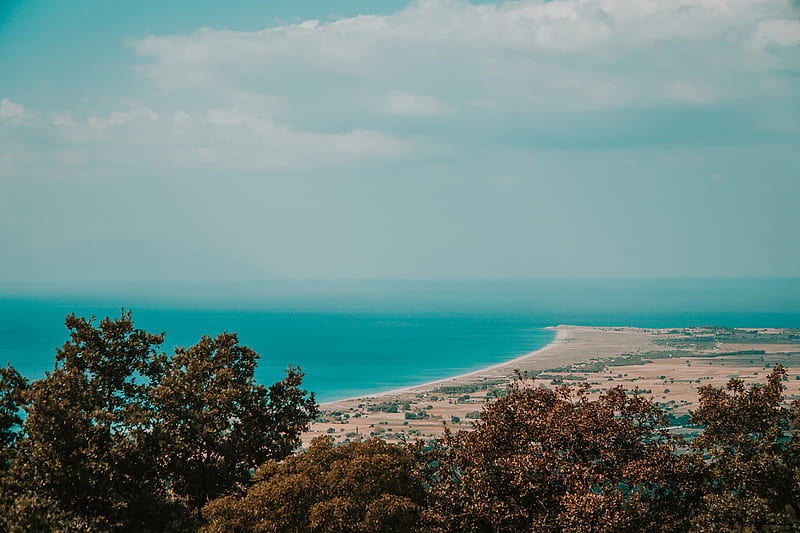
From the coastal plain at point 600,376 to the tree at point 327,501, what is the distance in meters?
34.3

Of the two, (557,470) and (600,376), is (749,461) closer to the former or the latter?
(557,470)

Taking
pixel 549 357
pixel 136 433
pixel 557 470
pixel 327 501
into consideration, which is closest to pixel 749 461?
pixel 557 470

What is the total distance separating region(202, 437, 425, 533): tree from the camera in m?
16.4

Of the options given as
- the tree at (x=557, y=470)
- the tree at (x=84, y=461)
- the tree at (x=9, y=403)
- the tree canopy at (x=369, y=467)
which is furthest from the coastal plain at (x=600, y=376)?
the tree at (x=9, y=403)

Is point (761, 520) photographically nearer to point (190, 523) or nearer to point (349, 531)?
point (349, 531)

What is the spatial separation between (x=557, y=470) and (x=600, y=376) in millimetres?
105125

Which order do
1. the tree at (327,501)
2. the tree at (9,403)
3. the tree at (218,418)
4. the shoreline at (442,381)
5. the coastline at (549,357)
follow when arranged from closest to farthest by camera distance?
1. the tree at (327,501)
2. the tree at (9,403)
3. the tree at (218,418)
4. the shoreline at (442,381)
5. the coastline at (549,357)

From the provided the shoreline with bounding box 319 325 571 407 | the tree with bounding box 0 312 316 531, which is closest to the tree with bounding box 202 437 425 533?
the tree with bounding box 0 312 316 531

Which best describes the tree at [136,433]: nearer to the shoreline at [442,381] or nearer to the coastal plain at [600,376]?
the coastal plain at [600,376]

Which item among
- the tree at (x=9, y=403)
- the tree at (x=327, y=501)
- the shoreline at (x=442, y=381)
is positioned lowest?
the shoreline at (x=442, y=381)

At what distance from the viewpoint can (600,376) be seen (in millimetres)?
117500

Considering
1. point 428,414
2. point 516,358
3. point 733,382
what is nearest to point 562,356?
point 516,358

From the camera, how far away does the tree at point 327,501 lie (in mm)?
16438

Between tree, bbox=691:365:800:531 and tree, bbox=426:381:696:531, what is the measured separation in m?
0.97
